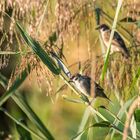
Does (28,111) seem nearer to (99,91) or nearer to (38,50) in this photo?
(99,91)

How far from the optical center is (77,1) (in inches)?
104

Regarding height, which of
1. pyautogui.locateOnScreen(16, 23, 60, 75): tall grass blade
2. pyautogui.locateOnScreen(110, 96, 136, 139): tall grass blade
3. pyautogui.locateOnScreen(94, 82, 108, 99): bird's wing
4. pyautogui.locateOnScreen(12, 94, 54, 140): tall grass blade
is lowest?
pyautogui.locateOnScreen(110, 96, 136, 139): tall grass blade

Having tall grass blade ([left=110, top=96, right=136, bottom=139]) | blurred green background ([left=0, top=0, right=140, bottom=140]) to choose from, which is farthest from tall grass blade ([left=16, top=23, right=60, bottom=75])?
tall grass blade ([left=110, top=96, right=136, bottom=139])

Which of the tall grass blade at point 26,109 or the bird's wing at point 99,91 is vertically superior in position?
the tall grass blade at point 26,109

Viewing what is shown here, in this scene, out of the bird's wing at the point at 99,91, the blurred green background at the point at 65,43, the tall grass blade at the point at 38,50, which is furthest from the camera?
the bird's wing at the point at 99,91

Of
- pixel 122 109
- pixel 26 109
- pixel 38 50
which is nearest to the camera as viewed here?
pixel 38 50

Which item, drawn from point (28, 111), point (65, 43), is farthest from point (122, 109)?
point (28, 111)

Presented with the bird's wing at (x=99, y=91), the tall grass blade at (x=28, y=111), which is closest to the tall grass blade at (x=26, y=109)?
the tall grass blade at (x=28, y=111)

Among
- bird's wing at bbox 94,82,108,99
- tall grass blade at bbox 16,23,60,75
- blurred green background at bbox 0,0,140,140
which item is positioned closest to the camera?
tall grass blade at bbox 16,23,60,75

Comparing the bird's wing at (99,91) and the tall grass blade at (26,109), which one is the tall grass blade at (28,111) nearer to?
the tall grass blade at (26,109)

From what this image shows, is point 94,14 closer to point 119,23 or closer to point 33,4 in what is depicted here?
point 119,23

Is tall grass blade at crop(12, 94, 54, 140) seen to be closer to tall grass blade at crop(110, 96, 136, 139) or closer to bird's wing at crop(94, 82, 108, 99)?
bird's wing at crop(94, 82, 108, 99)

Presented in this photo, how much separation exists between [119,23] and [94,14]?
8.6 inches

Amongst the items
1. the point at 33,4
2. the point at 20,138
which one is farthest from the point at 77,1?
the point at 20,138
